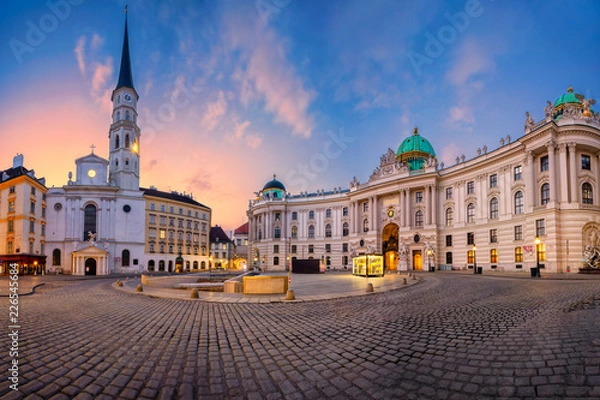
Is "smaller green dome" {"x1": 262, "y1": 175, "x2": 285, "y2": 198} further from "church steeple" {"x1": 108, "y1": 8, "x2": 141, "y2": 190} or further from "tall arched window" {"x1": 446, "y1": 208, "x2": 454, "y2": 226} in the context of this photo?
"tall arched window" {"x1": 446, "y1": 208, "x2": 454, "y2": 226}

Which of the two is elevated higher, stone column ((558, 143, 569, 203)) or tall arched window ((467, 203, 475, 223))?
stone column ((558, 143, 569, 203))

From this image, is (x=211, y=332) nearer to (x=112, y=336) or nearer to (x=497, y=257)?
(x=112, y=336)

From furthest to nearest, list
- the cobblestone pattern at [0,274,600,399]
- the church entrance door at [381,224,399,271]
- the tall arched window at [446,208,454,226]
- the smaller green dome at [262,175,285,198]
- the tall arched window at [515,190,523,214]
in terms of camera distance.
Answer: the smaller green dome at [262,175,285,198] → the church entrance door at [381,224,399,271] → the tall arched window at [446,208,454,226] → the tall arched window at [515,190,523,214] → the cobblestone pattern at [0,274,600,399]

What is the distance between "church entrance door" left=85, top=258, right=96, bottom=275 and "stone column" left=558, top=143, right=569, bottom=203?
234 feet

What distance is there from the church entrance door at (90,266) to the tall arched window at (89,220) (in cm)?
645

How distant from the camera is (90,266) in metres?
55.9

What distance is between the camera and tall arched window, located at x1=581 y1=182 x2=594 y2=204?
35.2 meters

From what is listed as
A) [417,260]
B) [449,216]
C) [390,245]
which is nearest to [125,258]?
[390,245]

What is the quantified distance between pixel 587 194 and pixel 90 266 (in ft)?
247

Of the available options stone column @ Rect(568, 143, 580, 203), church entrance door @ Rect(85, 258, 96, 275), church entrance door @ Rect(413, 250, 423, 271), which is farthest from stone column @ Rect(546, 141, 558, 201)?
church entrance door @ Rect(85, 258, 96, 275)

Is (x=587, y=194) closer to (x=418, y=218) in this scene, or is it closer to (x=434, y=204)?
(x=434, y=204)

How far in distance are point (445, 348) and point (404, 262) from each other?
49286 millimetres

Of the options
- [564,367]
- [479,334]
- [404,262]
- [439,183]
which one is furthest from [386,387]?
[439,183]

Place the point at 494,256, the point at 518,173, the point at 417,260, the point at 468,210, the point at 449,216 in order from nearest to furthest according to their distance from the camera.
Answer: the point at 518,173 < the point at 494,256 < the point at 468,210 < the point at 449,216 < the point at 417,260
